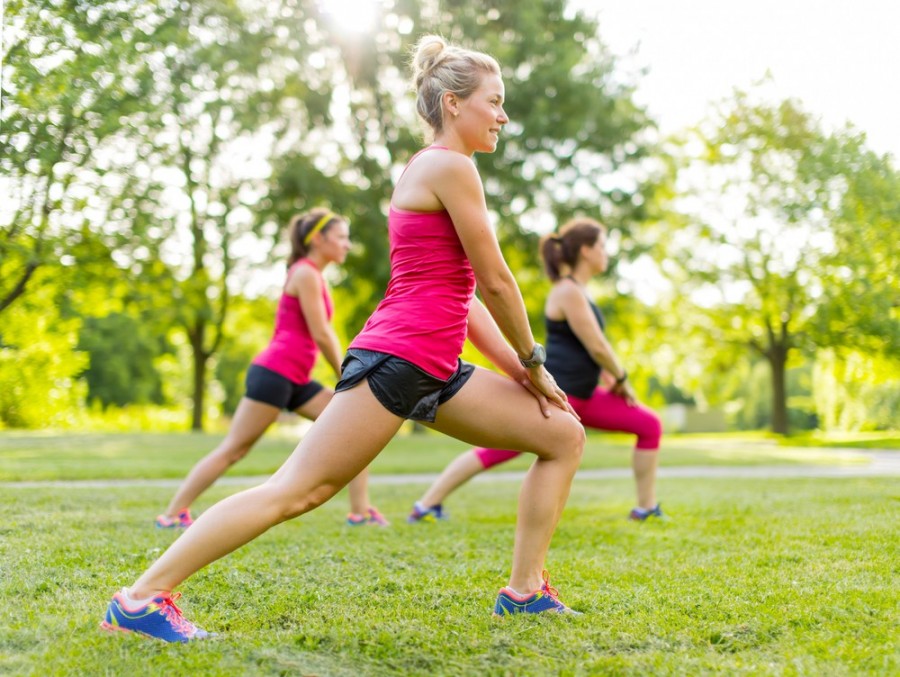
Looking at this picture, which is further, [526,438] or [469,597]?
[469,597]

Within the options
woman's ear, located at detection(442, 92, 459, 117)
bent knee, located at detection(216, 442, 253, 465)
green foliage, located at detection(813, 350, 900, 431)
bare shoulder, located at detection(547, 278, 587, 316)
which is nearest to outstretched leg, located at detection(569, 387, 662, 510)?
bare shoulder, located at detection(547, 278, 587, 316)

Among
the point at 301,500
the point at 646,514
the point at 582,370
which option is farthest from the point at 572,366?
the point at 301,500

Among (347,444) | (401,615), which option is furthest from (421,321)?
(401,615)

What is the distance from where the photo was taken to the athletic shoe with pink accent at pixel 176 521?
6.08 meters

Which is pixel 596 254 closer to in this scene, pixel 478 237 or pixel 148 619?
pixel 478 237

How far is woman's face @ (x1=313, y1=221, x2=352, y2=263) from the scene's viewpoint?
6.43 meters

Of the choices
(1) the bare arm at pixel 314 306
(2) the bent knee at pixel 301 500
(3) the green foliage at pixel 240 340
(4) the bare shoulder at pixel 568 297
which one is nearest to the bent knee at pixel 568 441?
(2) the bent knee at pixel 301 500

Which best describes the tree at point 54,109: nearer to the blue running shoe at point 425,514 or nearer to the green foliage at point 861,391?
the blue running shoe at point 425,514

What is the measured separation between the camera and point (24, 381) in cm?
786

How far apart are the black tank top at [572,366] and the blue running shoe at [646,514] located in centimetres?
98

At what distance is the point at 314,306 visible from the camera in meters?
6.20

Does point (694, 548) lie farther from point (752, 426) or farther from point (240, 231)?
point (752, 426)

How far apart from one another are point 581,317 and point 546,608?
10.8ft

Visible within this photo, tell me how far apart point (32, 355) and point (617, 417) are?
522 cm
